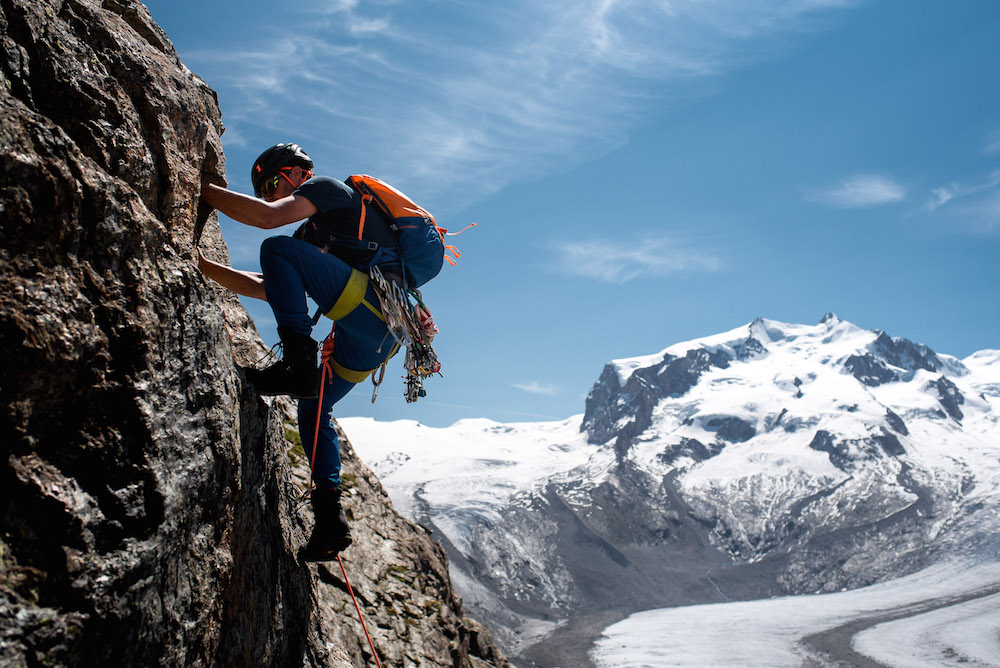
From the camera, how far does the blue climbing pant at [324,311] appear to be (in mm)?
5277

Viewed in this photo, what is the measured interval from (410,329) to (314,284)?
3.44 feet

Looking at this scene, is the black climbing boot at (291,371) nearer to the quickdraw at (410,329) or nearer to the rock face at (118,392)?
the rock face at (118,392)

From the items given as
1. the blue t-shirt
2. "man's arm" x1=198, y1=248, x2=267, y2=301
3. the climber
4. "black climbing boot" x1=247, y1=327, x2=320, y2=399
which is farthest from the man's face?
"black climbing boot" x1=247, y1=327, x2=320, y2=399

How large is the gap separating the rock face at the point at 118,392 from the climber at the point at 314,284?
358mm

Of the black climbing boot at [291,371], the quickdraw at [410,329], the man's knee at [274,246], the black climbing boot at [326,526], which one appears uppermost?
the man's knee at [274,246]

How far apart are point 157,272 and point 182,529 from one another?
1.46m

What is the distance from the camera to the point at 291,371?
529 centimetres

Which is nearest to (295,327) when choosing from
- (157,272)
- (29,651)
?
(157,272)

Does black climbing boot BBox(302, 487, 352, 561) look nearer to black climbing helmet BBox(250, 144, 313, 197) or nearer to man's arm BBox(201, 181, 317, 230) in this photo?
man's arm BBox(201, 181, 317, 230)

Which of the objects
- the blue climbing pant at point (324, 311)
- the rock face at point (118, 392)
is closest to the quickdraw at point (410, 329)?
the blue climbing pant at point (324, 311)

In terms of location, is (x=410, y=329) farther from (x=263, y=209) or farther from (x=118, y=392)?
(x=118, y=392)

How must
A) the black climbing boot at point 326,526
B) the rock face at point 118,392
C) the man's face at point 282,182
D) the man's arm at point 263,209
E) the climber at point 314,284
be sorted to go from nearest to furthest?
the rock face at point 118,392 → the man's arm at point 263,209 → the climber at point 314,284 → the man's face at point 282,182 → the black climbing boot at point 326,526

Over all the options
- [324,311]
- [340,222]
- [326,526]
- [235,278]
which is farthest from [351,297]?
[326,526]

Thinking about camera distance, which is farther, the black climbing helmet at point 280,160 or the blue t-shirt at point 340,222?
the black climbing helmet at point 280,160
